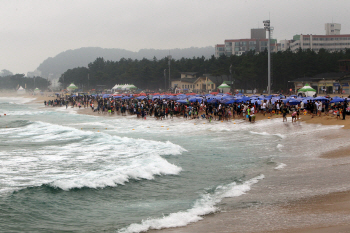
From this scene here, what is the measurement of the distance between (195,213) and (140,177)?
435 centimetres

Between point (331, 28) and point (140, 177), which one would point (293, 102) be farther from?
point (331, 28)

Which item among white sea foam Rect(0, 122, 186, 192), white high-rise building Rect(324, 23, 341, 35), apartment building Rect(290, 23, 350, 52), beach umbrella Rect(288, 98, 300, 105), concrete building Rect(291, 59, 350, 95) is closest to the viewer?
white sea foam Rect(0, 122, 186, 192)

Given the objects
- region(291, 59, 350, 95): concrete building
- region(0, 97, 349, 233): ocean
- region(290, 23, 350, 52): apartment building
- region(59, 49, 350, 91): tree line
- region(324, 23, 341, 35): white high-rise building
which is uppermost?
region(324, 23, 341, 35): white high-rise building

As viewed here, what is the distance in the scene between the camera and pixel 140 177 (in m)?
12.2

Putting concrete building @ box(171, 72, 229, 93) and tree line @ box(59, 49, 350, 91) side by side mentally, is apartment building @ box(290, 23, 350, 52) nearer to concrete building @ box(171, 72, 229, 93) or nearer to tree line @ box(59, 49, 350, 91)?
tree line @ box(59, 49, 350, 91)

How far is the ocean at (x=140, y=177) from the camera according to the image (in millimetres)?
8219

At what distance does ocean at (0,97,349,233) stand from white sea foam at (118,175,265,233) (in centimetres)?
2

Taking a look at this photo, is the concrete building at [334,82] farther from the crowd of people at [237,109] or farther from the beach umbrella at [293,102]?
the beach umbrella at [293,102]

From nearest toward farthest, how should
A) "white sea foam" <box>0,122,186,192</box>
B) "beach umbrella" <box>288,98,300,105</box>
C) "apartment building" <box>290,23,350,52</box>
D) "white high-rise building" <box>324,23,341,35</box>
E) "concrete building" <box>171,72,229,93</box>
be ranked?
1. "white sea foam" <box>0,122,186,192</box>
2. "beach umbrella" <box>288,98,300,105</box>
3. "concrete building" <box>171,72,229,93</box>
4. "apartment building" <box>290,23,350,52</box>
5. "white high-rise building" <box>324,23,341,35</box>

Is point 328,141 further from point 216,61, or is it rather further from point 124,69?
point 124,69

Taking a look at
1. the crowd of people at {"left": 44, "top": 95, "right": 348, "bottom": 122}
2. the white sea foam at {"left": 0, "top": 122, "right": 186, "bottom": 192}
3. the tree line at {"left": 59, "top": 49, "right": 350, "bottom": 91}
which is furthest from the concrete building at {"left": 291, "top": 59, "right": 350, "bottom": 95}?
the white sea foam at {"left": 0, "top": 122, "right": 186, "bottom": 192}

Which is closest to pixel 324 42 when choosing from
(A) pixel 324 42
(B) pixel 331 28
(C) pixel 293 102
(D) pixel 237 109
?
(A) pixel 324 42

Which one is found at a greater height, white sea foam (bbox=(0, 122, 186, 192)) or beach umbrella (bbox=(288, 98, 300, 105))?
beach umbrella (bbox=(288, 98, 300, 105))

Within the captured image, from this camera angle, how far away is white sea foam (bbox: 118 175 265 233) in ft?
24.4
